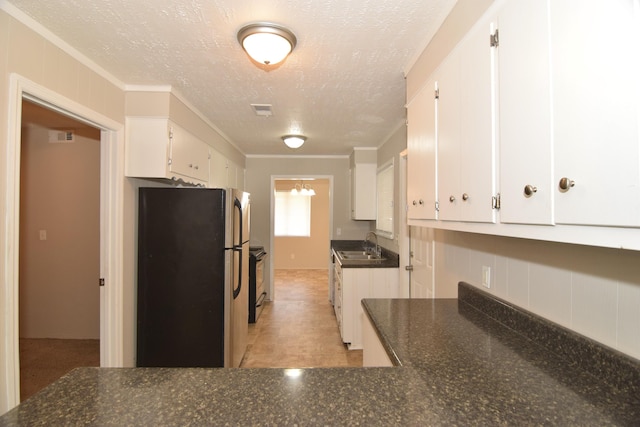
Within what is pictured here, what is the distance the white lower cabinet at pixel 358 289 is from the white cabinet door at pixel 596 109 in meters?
2.69

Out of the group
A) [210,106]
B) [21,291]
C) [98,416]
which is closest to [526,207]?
[98,416]

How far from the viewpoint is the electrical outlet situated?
1.53 m

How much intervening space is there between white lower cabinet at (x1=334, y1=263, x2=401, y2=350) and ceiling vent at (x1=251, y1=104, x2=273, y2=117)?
177 cm

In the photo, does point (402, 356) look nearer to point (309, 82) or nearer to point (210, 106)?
point (309, 82)

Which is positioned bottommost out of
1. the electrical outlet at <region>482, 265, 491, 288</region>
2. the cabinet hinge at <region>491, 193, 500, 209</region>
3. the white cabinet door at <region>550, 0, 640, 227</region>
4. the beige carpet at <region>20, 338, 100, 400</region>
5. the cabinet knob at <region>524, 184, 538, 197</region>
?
the beige carpet at <region>20, 338, 100, 400</region>

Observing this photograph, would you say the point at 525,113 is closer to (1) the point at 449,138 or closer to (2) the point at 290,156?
(1) the point at 449,138

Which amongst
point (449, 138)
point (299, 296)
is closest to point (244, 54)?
point (449, 138)

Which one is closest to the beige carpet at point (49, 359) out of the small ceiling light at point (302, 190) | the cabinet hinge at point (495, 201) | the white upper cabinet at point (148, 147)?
the white upper cabinet at point (148, 147)

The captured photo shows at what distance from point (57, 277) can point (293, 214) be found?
5400 millimetres

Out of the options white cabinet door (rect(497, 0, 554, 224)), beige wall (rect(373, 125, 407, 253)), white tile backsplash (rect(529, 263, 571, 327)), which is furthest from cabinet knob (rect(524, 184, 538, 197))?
beige wall (rect(373, 125, 407, 253))

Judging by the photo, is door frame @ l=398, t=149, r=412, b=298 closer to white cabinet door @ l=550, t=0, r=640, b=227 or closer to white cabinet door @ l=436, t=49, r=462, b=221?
white cabinet door @ l=436, t=49, r=462, b=221

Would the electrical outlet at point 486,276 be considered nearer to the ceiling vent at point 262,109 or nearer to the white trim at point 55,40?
the ceiling vent at point 262,109

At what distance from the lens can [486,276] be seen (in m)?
1.56

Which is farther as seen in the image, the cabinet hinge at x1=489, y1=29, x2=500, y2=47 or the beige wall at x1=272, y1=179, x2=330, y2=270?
the beige wall at x1=272, y1=179, x2=330, y2=270
